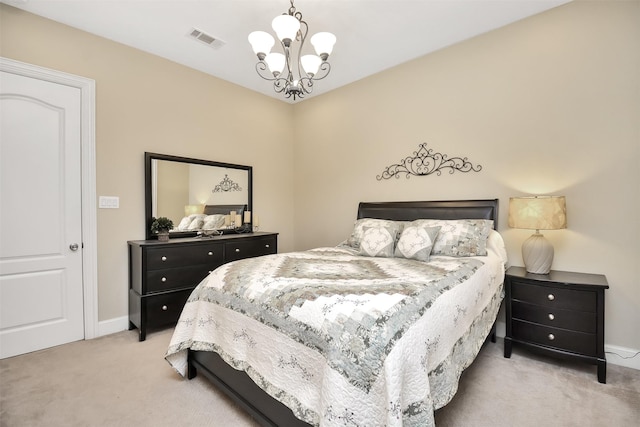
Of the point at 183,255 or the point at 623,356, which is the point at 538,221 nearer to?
the point at 623,356

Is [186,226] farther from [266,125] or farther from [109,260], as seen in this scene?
[266,125]

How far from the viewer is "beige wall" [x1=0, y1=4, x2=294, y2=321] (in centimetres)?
267

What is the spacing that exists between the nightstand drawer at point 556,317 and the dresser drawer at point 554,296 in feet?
0.11

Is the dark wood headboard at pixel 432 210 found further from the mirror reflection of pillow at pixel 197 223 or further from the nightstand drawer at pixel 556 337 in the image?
the mirror reflection of pillow at pixel 197 223

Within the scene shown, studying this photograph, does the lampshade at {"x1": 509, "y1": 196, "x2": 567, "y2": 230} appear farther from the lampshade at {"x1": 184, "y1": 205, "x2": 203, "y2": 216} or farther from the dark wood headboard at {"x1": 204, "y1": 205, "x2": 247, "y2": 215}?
the lampshade at {"x1": 184, "y1": 205, "x2": 203, "y2": 216}

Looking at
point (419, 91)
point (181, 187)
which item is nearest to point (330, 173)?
point (419, 91)

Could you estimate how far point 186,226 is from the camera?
3.47 metres

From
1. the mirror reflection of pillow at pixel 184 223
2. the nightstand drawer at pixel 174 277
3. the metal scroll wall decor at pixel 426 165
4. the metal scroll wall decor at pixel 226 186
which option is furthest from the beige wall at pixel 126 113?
the metal scroll wall decor at pixel 426 165

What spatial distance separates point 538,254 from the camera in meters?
2.49

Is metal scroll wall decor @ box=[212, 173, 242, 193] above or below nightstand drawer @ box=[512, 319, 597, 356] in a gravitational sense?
above

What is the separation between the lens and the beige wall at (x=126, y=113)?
267cm

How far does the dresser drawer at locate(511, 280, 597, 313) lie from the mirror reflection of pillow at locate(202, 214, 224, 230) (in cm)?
318

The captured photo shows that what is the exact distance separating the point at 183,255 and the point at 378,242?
1960 mm

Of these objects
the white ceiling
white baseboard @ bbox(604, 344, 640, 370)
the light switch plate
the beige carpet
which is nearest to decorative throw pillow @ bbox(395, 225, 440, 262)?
the beige carpet
